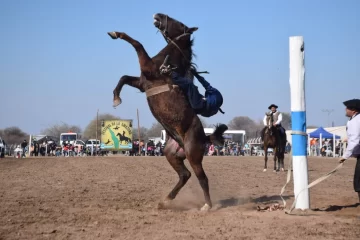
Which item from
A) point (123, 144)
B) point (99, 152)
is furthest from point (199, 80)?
point (99, 152)

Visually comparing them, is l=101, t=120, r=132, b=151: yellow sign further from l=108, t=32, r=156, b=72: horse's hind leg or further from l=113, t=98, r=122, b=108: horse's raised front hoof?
l=108, t=32, r=156, b=72: horse's hind leg

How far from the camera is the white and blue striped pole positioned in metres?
7.36

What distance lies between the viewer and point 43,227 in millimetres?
6176

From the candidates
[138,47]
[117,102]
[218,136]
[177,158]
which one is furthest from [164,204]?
[138,47]

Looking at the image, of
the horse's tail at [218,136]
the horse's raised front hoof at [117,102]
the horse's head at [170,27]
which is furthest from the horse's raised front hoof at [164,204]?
the horse's head at [170,27]

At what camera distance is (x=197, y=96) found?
8.37m

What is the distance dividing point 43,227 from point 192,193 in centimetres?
471

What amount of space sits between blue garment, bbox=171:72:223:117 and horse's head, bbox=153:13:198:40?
0.87 meters

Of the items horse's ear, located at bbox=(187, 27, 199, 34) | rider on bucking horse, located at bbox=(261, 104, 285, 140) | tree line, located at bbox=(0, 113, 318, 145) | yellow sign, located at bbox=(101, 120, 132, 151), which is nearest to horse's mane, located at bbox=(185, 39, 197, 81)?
horse's ear, located at bbox=(187, 27, 199, 34)

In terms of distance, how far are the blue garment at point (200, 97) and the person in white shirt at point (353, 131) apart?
2169mm

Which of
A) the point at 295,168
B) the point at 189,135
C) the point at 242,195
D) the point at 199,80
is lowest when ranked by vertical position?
the point at 242,195

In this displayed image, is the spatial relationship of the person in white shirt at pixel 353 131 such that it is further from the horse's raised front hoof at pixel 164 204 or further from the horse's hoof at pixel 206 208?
the horse's raised front hoof at pixel 164 204

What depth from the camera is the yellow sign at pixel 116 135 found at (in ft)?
177

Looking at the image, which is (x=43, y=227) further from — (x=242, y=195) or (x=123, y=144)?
(x=123, y=144)
